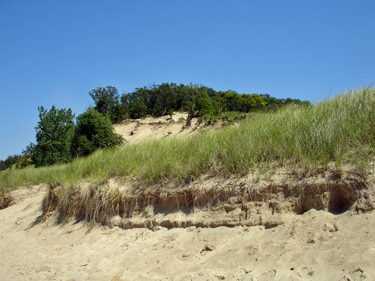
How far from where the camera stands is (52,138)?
16.1 m

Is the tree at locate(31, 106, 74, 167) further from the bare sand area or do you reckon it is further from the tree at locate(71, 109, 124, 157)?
the bare sand area

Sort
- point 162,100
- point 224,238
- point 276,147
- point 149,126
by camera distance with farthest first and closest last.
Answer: point 162,100
point 149,126
point 276,147
point 224,238

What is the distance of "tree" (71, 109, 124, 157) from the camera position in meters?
14.8

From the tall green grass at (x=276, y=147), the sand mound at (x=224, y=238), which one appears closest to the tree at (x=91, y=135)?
the tall green grass at (x=276, y=147)

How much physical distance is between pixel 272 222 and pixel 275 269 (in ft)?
2.71

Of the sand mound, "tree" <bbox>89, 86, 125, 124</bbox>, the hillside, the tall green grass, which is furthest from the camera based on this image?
"tree" <bbox>89, 86, 125, 124</bbox>

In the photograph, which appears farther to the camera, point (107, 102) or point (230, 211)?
point (107, 102)

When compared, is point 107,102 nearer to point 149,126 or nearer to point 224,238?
point 149,126

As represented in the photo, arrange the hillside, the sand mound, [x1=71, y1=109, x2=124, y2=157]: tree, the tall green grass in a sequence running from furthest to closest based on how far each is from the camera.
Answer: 1. [x1=71, y1=109, x2=124, y2=157]: tree
2. the tall green grass
3. the hillside
4. the sand mound

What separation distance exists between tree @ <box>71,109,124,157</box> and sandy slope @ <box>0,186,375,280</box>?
950cm

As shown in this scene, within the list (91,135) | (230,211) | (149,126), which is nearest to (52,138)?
(91,135)

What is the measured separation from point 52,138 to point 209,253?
15.1 metres

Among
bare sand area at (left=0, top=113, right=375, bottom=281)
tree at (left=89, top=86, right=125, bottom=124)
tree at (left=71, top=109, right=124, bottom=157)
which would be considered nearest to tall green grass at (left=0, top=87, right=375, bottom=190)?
bare sand area at (left=0, top=113, right=375, bottom=281)

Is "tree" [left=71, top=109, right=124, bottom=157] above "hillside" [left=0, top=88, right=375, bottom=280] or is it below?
above
